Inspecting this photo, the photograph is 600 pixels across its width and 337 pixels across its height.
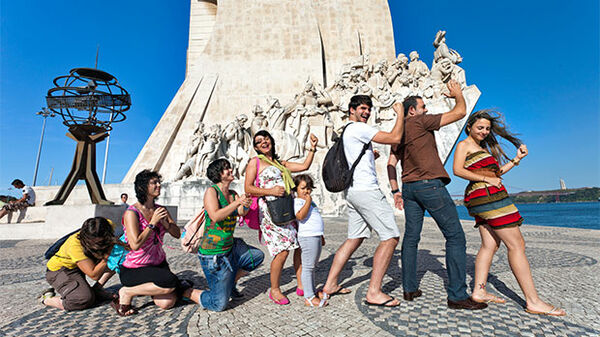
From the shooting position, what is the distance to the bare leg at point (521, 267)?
176cm

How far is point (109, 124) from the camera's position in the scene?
19.1 feet

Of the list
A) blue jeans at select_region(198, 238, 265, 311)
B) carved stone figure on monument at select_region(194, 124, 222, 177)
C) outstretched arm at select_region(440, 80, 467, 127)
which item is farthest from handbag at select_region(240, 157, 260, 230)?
carved stone figure on monument at select_region(194, 124, 222, 177)

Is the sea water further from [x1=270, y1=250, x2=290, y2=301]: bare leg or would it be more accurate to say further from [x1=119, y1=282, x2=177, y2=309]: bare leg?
[x1=119, y1=282, x2=177, y2=309]: bare leg

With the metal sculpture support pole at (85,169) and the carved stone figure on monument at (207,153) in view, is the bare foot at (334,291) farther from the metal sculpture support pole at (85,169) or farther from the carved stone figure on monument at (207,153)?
the carved stone figure on monument at (207,153)

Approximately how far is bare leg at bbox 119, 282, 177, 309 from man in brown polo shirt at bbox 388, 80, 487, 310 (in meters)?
1.43

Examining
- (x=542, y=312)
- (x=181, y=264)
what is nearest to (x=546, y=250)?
(x=542, y=312)

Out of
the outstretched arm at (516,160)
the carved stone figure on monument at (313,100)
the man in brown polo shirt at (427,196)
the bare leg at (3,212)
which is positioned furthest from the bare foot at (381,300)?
the carved stone figure on monument at (313,100)

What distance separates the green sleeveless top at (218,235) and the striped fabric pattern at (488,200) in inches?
55.4

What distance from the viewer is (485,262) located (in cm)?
196

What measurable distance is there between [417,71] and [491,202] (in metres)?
13.1

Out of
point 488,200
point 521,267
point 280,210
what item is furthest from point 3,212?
point 521,267

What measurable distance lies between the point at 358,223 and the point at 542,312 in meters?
1.04

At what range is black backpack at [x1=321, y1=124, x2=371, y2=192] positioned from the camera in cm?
202

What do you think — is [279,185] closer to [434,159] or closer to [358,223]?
[358,223]
